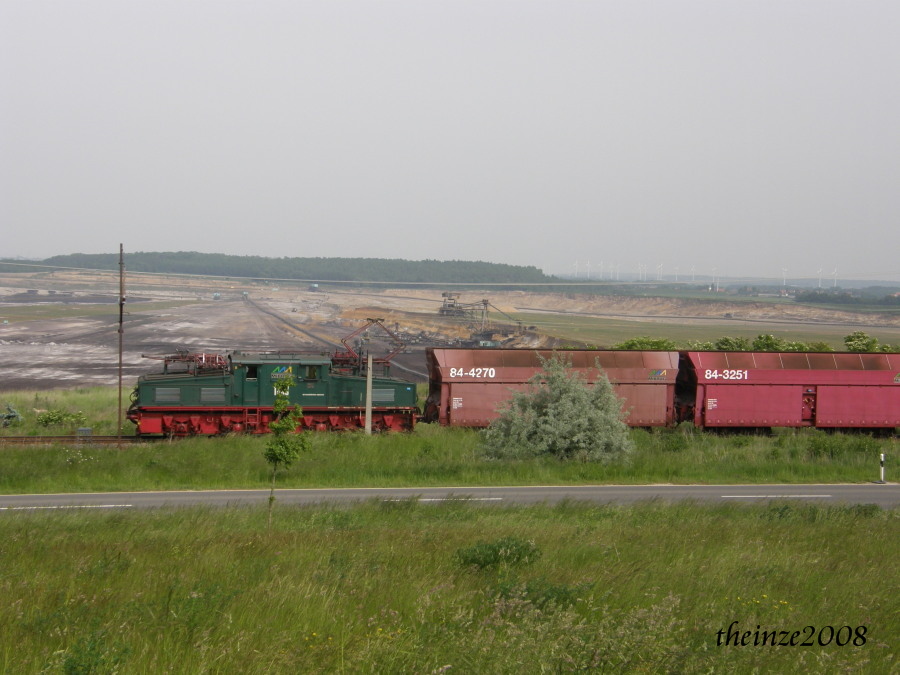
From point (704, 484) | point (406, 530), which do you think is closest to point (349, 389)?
point (704, 484)

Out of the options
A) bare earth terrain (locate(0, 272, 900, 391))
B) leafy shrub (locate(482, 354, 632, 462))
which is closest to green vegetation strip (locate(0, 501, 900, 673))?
leafy shrub (locate(482, 354, 632, 462))

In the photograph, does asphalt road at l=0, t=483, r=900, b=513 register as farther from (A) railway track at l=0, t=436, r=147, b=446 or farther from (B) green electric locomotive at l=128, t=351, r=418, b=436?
(B) green electric locomotive at l=128, t=351, r=418, b=436

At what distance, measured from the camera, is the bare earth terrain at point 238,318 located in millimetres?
70625

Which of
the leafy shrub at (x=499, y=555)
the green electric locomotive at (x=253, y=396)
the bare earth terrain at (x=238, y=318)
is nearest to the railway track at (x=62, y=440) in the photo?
the green electric locomotive at (x=253, y=396)

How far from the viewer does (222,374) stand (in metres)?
32.9

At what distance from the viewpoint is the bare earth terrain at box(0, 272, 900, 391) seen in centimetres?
7062

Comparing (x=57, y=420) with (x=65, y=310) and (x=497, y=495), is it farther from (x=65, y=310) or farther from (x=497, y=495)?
(x=65, y=310)

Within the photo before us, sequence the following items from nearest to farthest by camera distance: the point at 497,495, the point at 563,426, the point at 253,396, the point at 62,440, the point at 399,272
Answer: the point at 497,495
the point at 563,426
the point at 62,440
the point at 253,396
the point at 399,272

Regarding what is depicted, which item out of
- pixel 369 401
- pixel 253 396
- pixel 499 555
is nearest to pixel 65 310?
pixel 253 396

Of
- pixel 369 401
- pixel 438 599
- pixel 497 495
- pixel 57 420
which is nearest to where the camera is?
pixel 438 599

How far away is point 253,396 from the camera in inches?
1293

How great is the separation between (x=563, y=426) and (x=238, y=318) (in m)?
84.5

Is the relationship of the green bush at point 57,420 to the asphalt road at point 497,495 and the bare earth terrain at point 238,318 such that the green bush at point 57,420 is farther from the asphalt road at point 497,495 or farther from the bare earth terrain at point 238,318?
the bare earth terrain at point 238,318

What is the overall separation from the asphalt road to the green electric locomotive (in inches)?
428
